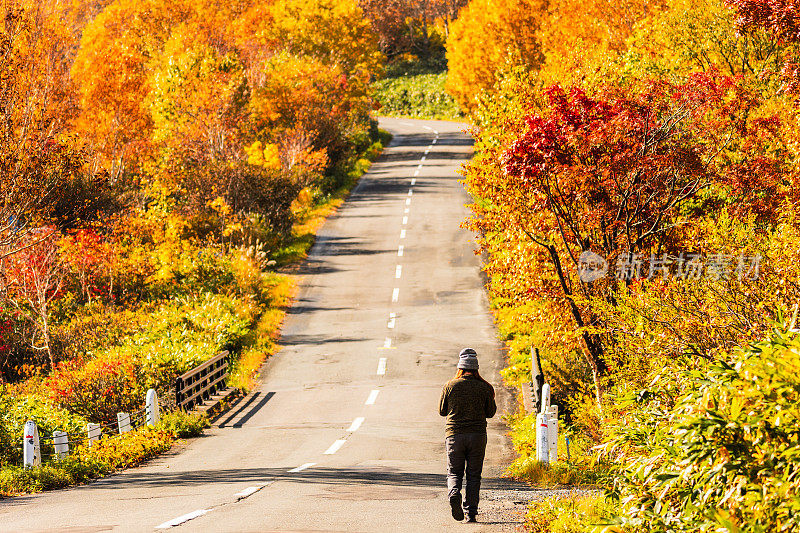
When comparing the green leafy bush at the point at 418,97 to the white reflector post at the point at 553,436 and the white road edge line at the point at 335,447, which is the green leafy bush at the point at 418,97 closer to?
the white road edge line at the point at 335,447

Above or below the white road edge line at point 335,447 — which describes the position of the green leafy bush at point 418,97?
above

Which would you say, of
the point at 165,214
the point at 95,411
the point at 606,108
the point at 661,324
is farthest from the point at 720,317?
the point at 165,214

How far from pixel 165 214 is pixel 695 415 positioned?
104 ft

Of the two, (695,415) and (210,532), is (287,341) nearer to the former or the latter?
(210,532)

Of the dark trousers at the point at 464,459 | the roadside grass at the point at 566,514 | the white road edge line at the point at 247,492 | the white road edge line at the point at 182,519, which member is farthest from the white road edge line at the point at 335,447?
the roadside grass at the point at 566,514

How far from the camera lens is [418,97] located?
8912 centimetres

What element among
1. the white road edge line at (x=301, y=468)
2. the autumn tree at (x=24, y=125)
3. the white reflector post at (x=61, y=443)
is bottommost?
the white road edge line at (x=301, y=468)

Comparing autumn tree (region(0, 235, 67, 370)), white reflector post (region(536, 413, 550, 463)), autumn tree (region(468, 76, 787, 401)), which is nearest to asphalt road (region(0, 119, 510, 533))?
white reflector post (region(536, 413, 550, 463))

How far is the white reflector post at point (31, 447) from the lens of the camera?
1452cm

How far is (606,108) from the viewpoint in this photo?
15.7 metres

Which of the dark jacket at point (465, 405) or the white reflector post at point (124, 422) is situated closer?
the dark jacket at point (465, 405)

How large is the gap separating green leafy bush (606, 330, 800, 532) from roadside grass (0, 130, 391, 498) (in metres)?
10.3

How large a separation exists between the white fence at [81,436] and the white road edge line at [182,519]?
5.54m

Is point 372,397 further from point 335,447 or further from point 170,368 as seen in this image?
point 335,447
